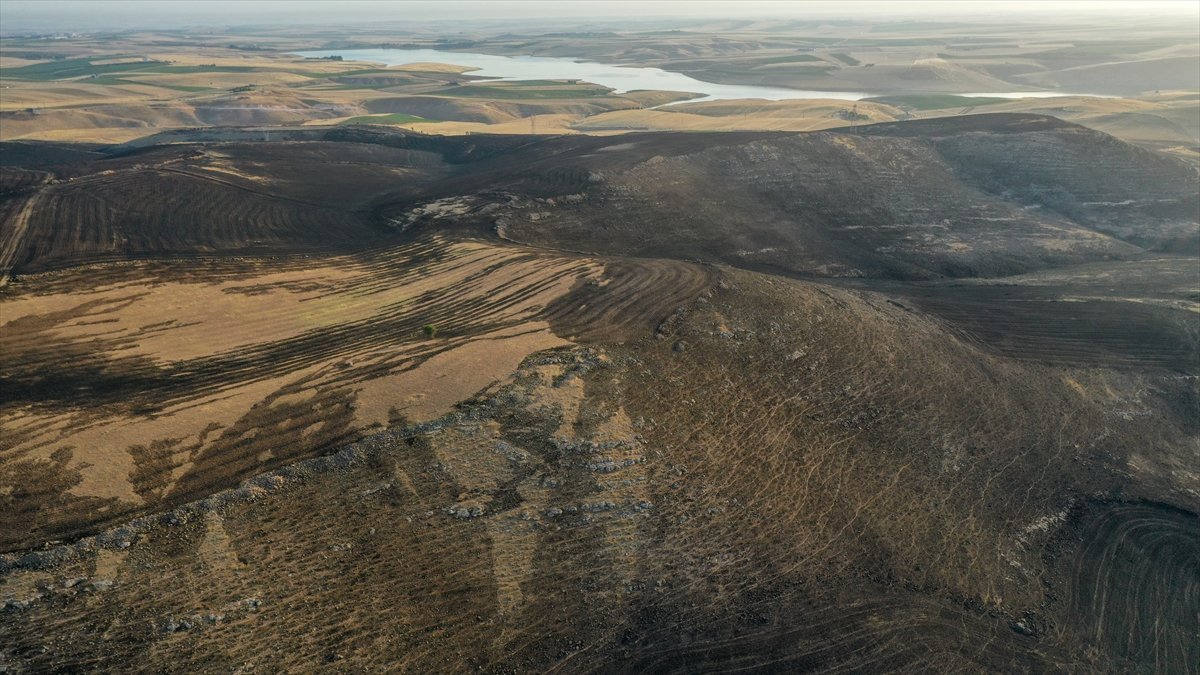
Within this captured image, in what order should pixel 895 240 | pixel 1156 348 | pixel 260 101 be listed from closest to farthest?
pixel 1156 348 → pixel 895 240 → pixel 260 101

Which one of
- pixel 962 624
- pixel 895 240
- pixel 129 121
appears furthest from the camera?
pixel 129 121

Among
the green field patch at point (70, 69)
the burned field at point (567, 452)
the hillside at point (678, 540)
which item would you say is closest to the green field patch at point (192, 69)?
the green field patch at point (70, 69)

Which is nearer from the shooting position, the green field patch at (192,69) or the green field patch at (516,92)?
the green field patch at (516,92)

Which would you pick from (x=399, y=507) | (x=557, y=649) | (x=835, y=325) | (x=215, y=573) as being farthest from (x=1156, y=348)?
(x=215, y=573)

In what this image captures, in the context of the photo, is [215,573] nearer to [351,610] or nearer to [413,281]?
[351,610]

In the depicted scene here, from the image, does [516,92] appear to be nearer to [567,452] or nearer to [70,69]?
[70,69]

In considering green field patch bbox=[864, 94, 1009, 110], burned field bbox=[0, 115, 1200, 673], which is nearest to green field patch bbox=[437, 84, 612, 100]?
green field patch bbox=[864, 94, 1009, 110]

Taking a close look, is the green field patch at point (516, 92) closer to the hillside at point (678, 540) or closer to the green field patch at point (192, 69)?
the green field patch at point (192, 69)
